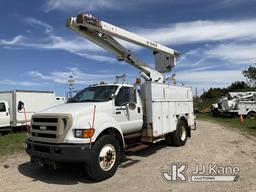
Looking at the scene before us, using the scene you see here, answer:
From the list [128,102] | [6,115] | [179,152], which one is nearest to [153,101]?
[128,102]

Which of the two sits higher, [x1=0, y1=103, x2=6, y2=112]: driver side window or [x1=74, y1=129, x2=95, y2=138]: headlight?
[x1=0, y1=103, x2=6, y2=112]: driver side window

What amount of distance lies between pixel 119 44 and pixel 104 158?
13.9 ft

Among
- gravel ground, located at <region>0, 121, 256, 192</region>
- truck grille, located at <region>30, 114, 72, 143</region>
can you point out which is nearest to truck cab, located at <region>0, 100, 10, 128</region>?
gravel ground, located at <region>0, 121, 256, 192</region>

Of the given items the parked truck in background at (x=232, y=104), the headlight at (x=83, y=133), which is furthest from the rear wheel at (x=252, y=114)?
the headlight at (x=83, y=133)

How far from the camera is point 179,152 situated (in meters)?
9.30

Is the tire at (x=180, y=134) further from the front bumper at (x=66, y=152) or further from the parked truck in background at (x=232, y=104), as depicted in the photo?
the parked truck in background at (x=232, y=104)

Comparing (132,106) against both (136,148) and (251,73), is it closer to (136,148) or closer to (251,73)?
(136,148)

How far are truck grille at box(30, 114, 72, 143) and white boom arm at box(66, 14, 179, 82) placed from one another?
9.22 ft

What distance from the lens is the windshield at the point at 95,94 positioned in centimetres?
757

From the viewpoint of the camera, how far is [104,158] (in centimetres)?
648

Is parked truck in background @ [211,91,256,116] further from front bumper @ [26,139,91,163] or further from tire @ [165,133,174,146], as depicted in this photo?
front bumper @ [26,139,91,163]

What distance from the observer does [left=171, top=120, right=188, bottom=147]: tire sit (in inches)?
401

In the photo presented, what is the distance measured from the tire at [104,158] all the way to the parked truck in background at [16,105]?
11195mm

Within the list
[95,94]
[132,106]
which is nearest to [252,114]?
[132,106]
